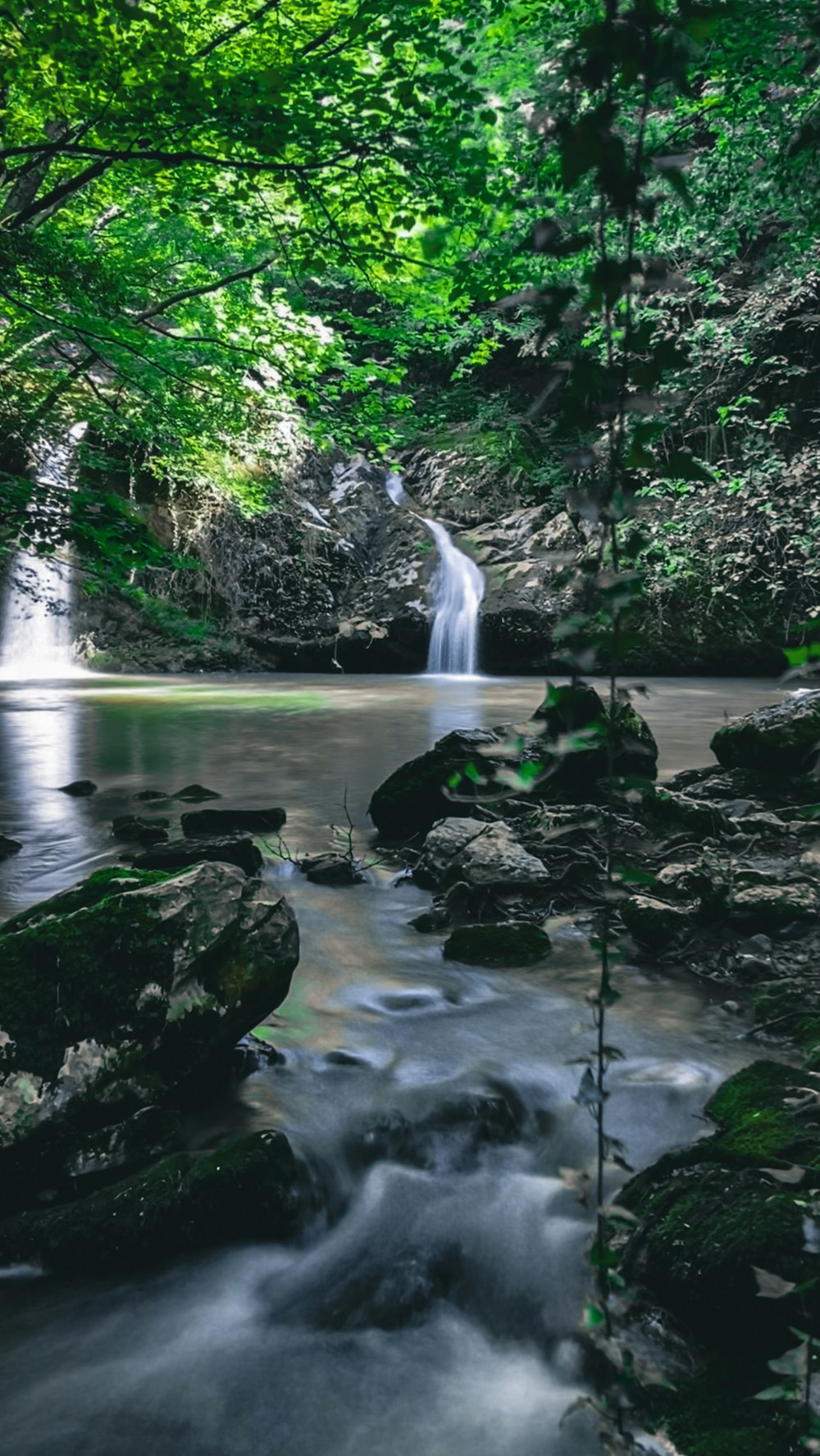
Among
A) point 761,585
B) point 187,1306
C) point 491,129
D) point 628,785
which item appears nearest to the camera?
point 628,785

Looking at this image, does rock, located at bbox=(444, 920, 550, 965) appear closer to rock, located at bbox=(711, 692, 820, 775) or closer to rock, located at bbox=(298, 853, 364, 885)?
rock, located at bbox=(298, 853, 364, 885)

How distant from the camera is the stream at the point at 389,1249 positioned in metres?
2.24

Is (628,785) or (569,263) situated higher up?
(569,263)

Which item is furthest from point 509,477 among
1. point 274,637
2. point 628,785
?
point 628,785

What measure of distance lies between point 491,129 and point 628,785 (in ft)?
27.6

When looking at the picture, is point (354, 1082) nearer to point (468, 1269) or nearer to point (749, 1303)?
point (468, 1269)

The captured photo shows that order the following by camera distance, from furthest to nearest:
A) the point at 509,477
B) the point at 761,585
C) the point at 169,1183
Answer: the point at 509,477
the point at 761,585
the point at 169,1183

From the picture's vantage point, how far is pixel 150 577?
22.3 meters

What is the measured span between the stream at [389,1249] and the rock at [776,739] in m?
3.21

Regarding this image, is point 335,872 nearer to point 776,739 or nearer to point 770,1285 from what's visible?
point 776,739

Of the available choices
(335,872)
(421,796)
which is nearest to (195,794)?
(421,796)

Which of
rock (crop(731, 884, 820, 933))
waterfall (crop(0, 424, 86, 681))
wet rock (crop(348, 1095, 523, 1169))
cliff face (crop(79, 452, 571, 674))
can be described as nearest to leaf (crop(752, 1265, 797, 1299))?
wet rock (crop(348, 1095, 523, 1169))

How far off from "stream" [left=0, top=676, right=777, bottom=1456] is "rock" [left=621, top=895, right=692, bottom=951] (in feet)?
0.87

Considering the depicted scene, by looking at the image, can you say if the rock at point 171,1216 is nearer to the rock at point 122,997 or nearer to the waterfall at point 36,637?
the rock at point 122,997
